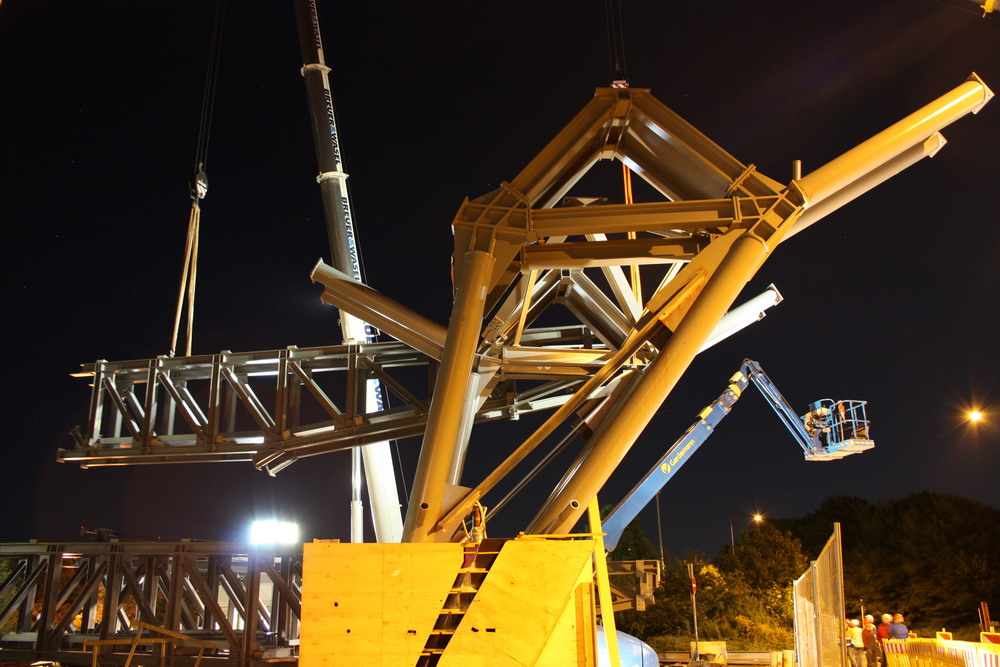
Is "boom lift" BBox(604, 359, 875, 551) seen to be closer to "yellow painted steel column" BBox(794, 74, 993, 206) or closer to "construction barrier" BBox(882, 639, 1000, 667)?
"construction barrier" BBox(882, 639, 1000, 667)

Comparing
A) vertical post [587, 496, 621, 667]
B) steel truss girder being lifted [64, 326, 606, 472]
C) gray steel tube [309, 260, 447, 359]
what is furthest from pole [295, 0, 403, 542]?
vertical post [587, 496, 621, 667]

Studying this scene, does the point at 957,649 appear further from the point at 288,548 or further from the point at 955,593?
the point at 955,593

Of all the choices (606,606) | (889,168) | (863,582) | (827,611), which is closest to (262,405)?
(606,606)

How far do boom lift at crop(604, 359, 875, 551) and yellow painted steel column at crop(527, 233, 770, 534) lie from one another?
859 centimetres

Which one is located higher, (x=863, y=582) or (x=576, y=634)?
(x=863, y=582)

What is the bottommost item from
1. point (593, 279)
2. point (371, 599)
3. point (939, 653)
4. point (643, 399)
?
point (939, 653)

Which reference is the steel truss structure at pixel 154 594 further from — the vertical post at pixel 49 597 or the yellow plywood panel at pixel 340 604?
the yellow plywood panel at pixel 340 604

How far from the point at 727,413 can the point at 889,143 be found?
40.2 feet

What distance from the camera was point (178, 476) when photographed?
74562mm

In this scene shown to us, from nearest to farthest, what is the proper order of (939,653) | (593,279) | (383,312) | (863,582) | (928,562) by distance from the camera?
(383,312)
(939,653)
(593,279)
(928,562)
(863,582)

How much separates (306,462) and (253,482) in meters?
7.70

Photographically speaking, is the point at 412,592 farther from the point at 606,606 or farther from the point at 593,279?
the point at 593,279

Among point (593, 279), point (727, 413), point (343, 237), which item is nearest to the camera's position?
point (593, 279)

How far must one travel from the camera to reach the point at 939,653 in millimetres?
15000
